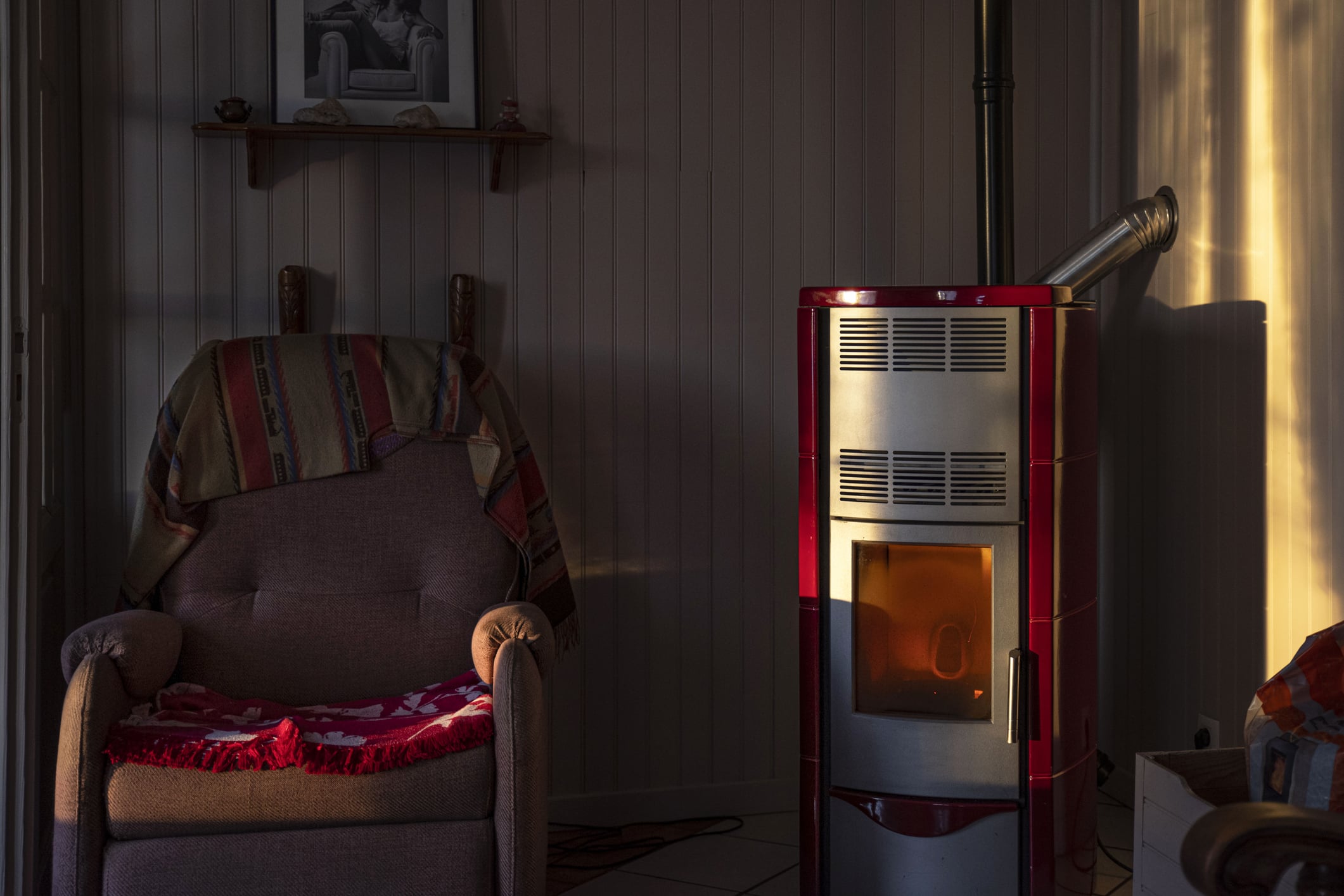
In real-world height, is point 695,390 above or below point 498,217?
below

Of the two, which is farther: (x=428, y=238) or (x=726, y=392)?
(x=726, y=392)

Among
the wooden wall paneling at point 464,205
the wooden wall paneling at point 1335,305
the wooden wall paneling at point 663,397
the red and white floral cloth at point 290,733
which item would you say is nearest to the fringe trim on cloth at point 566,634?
the wooden wall paneling at point 663,397

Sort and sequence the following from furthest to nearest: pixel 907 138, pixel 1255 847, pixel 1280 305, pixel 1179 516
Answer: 1. pixel 907 138
2. pixel 1179 516
3. pixel 1280 305
4. pixel 1255 847

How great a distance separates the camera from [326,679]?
2162 millimetres

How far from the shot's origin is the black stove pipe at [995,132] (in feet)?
8.16

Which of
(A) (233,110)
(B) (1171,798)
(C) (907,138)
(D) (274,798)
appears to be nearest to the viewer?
(B) (1171,798)

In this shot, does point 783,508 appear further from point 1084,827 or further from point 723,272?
point 1084,827

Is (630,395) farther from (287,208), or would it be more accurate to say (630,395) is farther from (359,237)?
(287,208)

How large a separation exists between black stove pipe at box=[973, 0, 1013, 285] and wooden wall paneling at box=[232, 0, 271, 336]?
1.55 meters

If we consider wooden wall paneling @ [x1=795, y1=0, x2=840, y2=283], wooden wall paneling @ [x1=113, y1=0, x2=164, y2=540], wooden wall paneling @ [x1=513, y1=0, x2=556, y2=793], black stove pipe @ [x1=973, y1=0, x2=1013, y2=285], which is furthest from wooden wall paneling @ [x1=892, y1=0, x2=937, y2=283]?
wooden wall paneling @ [x1=113, y1=0, x2=164, y2=540]

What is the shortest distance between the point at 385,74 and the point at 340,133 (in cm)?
17

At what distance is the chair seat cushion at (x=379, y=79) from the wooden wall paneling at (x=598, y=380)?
401 mm

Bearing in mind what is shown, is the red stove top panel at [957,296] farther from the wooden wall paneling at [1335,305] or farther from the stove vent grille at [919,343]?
the wooden wall paneling at [1335,305]

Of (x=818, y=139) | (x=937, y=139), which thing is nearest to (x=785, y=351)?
(x=818, y=139)
